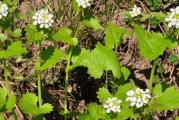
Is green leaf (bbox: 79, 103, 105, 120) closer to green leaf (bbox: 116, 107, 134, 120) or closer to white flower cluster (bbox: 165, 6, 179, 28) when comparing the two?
green leaf (bbox: 116, 107, 134, 120)

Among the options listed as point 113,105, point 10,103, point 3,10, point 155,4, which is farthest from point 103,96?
point 155,4

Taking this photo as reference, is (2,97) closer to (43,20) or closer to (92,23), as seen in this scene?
(43,20)

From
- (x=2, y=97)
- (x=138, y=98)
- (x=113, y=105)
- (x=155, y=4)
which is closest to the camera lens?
(x=138, y=98)

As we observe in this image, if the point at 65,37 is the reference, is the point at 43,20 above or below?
above

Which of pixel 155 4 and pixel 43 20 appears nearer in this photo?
pixel 43 20

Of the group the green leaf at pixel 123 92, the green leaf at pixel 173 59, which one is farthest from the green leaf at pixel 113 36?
the green leaf at pixel 173 59

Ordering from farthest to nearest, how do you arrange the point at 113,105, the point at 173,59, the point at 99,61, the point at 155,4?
the point at 155,4, the point at 173,59, the point at 99,61, the point at 113,105

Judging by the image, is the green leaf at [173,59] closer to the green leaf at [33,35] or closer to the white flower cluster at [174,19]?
the white flower cluster at [174,19]

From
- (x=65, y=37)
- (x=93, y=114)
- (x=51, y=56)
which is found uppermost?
(x=65, y=37)
